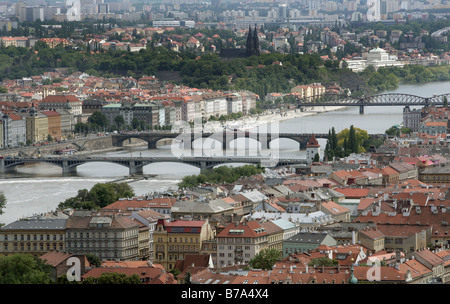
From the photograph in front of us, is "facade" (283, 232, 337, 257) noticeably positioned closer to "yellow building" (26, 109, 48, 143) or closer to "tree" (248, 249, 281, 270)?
"tree" (248, 249, 281, 270)

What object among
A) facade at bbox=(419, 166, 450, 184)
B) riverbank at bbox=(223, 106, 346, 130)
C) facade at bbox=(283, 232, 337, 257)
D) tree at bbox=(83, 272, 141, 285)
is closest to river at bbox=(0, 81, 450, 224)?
riverbank at bbox=(223, 106, 346, 130)

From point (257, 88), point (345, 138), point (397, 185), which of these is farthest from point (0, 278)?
point (257, 88)

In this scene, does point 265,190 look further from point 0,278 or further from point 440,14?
point 440,14

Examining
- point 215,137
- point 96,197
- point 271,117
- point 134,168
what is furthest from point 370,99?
point 96,197

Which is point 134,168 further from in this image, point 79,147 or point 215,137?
point 215,137

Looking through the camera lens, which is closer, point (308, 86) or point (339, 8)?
point (308, 86)

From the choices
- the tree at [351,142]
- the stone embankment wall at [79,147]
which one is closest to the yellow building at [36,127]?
the stone embankment wall at [79,147]

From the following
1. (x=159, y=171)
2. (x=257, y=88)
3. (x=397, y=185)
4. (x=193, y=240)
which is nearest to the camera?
(x=193, y=240)

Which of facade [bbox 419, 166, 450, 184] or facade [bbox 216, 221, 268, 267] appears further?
facade [bbox 419, 166, 450, 184]
